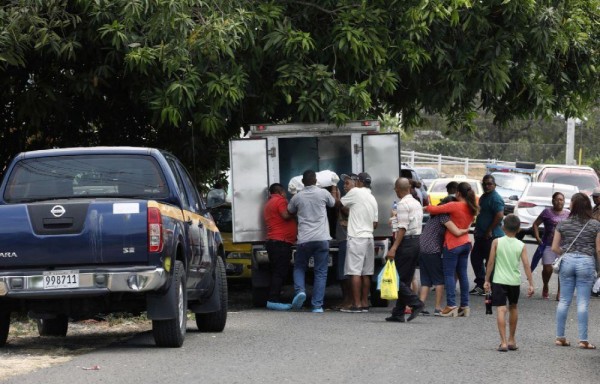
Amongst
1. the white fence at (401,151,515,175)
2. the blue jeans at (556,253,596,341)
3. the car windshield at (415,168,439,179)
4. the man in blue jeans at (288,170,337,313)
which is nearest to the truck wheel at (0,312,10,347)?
the blue jeans at (556,253,596,341)

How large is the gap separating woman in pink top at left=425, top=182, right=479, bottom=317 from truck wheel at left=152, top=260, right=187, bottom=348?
5208mm

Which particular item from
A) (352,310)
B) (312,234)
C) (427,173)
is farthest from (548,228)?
(427,173)

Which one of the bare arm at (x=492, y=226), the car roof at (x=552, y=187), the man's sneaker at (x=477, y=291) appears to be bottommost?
the man's sneaker at (x=477, y=291)

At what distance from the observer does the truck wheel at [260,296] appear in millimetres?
17891

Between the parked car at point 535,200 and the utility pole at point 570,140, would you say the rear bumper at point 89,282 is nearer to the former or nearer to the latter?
the parked car at point 535,200

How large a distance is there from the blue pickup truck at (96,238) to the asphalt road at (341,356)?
0.52m

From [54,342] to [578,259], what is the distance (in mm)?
5408

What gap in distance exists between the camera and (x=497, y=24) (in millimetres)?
19250

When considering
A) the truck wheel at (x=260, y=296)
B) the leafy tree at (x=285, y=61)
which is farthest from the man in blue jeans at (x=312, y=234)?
the leafy tree at (x=285, y=61)

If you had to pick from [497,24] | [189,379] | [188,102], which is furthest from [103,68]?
[189,379]

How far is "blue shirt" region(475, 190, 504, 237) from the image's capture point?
19172mm

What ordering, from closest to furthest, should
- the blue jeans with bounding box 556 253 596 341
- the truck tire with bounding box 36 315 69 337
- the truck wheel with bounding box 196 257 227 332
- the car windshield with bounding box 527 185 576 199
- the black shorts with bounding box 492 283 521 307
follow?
the black shorts with bounding box 492 283 521 307, the blue jeans with bounding box 556 253 596 341, the truck tire with bounding box 36 315 69 337, the truck wheel with bounding box 196 257 227 332, the car windshield with bounding box 527 185 576 199

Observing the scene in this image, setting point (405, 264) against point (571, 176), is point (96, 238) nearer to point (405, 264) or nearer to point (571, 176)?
point (405, 264)

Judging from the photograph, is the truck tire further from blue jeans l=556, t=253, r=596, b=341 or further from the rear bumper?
blue jeans l=556, t=253, r=596, b=341
